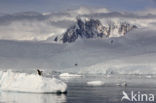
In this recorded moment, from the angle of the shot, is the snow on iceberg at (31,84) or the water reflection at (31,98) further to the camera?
the snow on iceberg at (31,84)

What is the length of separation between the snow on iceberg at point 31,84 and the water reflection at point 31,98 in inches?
45.9

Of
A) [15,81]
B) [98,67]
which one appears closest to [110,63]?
[98,67]

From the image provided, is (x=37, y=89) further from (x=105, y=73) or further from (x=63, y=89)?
(x=105, y=73)

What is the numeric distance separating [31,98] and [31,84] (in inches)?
211

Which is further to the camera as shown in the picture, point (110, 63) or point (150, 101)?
point (110, 63)

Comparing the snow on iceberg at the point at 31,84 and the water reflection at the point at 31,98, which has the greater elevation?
the snow on iceberg at the point at 31,84

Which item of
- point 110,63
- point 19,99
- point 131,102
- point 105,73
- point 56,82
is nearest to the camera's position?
point 131,102

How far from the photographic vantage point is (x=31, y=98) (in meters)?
53.0

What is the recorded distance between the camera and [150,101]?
49594mm

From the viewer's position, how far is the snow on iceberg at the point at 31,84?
56.8 m

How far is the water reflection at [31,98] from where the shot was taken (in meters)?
49.9

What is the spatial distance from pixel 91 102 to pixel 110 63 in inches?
5243

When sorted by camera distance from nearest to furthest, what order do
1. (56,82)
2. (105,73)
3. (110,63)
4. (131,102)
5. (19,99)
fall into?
(131,102) < (19,99) < (56,82) < (105,73) < (110,63)

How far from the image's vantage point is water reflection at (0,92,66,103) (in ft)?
164
